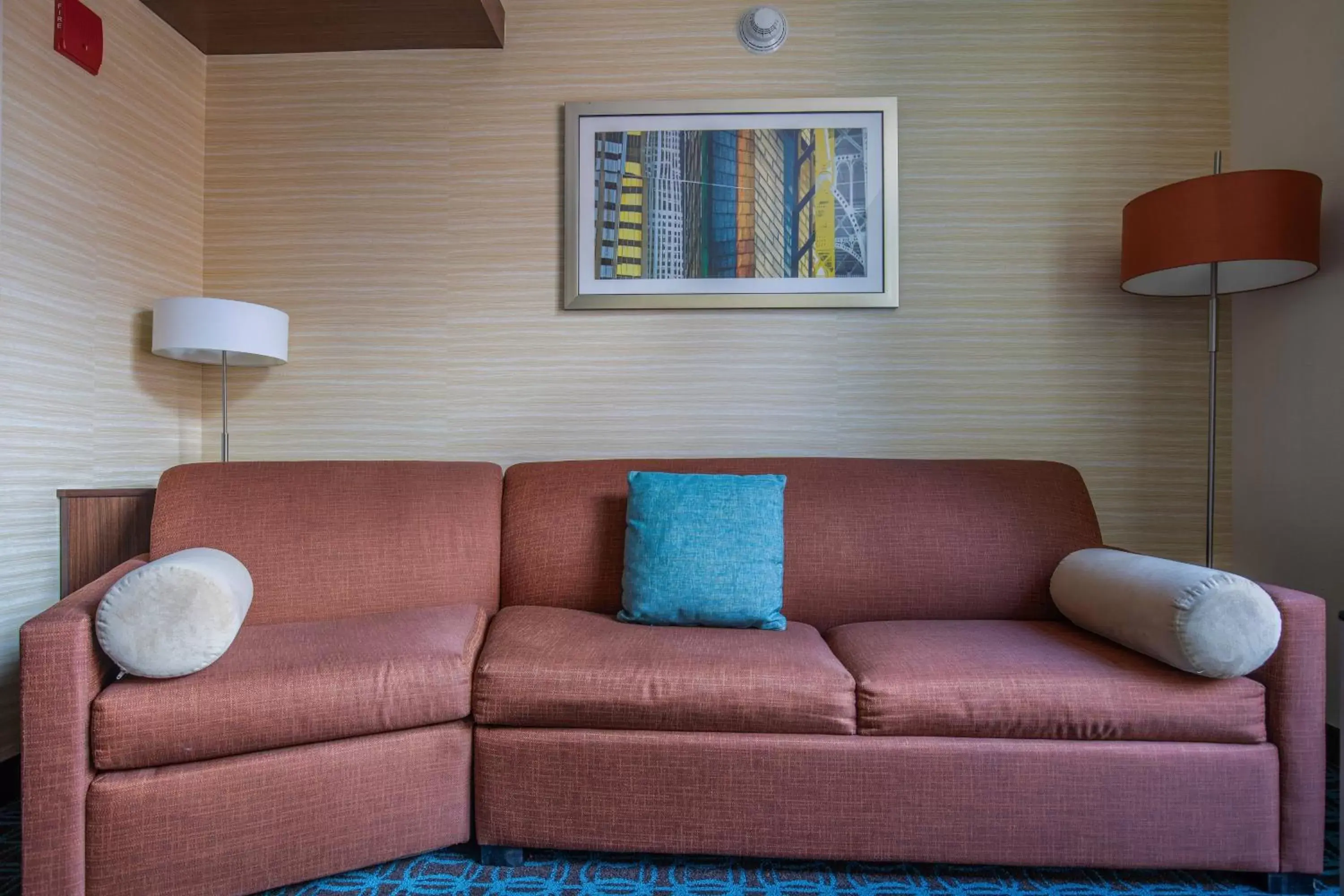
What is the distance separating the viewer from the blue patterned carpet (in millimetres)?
1482

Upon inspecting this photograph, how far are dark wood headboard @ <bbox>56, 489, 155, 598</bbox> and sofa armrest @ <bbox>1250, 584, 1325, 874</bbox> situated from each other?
2.76 metres

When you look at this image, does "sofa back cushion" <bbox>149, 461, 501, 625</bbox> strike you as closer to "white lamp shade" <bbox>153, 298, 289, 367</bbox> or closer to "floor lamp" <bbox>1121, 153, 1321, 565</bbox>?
"white lamp shade" <bbox>153, 298, 289, 367</bbox>

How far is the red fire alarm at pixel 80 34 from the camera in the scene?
2.04 meters

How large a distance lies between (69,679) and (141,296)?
1488 millimetres

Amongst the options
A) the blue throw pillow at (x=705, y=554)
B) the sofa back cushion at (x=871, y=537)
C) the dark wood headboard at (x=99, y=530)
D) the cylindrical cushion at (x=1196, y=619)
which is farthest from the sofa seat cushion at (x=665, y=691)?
the dark wood headboard at (x=99, y=530)

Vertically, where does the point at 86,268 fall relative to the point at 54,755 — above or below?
above

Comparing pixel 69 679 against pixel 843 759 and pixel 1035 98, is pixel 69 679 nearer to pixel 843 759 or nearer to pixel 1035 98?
pixel 843 759

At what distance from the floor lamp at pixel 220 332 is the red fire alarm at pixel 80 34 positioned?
70cm

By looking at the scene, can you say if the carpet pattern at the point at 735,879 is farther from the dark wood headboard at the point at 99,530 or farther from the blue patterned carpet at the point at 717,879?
the dark wood headboard at the point at 99,530

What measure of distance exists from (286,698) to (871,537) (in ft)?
4.79

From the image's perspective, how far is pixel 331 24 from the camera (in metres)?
2.50

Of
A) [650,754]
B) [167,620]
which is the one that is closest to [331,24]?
[167,620]

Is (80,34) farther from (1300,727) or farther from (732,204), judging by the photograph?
(1300,727)

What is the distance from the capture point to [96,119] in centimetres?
218
